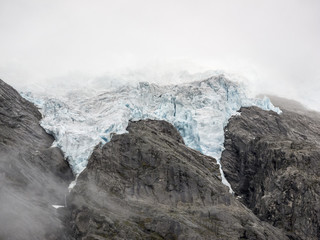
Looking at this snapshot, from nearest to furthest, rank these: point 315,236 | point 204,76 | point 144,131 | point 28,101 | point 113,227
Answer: point 113,227 < point 315,236 < point 144,131 < point 28,101 < point 204,76

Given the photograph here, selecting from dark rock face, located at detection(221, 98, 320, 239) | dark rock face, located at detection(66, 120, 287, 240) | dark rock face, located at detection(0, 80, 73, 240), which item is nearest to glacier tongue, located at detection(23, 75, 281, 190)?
dark rock face, located at detection(0, 80, 73, 240)

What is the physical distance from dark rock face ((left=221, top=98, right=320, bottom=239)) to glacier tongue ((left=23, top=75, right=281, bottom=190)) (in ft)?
13.2

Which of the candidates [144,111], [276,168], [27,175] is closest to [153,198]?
[27,175]

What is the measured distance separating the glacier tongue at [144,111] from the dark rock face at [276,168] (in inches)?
159

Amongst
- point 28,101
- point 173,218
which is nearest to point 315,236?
point 173,218

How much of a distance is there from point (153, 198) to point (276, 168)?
97.0ft

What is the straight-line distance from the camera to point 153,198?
76.3 meters

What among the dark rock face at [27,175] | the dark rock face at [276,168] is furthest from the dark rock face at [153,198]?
the dark rock face at [276,168]

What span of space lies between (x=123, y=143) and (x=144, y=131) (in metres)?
6.61

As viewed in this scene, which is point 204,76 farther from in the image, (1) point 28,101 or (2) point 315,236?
(2) point 315,236

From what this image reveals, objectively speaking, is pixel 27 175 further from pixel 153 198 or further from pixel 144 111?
pixel 144 111

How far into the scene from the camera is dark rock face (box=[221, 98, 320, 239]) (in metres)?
78.3

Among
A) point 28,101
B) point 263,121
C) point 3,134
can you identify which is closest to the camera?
point 3,134

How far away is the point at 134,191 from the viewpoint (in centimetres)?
7731
